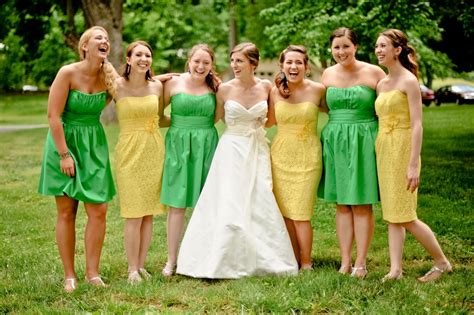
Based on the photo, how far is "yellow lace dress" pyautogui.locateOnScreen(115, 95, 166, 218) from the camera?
589 centimetres

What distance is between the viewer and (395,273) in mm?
5738

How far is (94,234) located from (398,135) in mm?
2825

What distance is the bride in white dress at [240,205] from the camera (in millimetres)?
5895

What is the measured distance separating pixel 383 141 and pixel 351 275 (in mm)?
1234

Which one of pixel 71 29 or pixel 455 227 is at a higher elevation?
pixel 71 29

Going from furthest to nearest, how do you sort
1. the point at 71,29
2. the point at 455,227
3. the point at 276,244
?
the point at 71,29 < the point at 455,227 < the point at 276,244

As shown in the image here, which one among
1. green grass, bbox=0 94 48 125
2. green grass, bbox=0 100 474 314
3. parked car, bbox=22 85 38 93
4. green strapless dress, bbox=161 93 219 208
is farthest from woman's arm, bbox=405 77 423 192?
parked car, bbox=22 85 38 93

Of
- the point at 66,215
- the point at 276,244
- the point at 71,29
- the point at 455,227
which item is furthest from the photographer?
the point at 71,29

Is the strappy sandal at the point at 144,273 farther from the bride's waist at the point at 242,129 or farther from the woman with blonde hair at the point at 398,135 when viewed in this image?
the woman with blonde hair at the point at 398,135

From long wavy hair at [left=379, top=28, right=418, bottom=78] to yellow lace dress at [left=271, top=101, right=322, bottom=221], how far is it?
3.02ft

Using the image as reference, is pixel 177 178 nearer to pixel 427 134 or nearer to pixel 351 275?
pixel 351 275

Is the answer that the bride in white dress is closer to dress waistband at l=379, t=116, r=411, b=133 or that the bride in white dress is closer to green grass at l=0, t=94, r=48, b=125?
dress waistband at l=379, t=116, r=411, b=133

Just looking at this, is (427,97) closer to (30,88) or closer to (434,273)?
(30,88)

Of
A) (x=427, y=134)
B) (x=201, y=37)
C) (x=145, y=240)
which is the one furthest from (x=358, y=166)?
(x=201, y=37)
